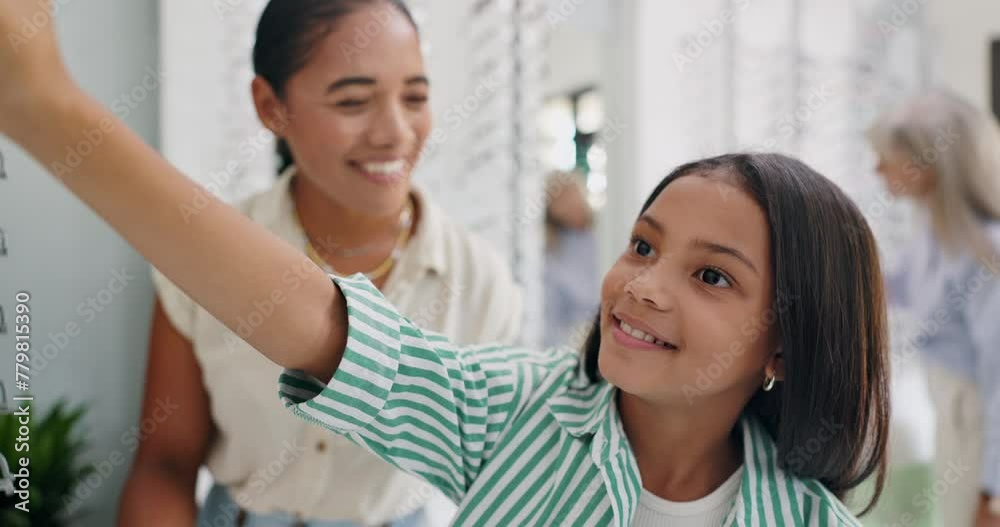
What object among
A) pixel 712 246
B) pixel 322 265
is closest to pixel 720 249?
pixel 712 246

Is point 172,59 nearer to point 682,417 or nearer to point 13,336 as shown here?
point 13,336

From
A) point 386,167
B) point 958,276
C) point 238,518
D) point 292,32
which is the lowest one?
point 958,276

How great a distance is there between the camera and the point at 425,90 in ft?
2.49

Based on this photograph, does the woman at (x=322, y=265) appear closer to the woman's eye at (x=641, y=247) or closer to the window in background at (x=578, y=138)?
the woman's eye at (x=641, y=247)

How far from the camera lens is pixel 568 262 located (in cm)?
149

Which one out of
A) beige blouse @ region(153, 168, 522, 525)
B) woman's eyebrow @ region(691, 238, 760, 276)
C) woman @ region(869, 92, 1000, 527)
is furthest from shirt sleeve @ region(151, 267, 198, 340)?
woman @ region(869, 92, 1000, 527)

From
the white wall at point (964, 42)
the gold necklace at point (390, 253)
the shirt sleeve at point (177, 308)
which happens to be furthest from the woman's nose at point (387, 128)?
the white wall at point (964, 42)

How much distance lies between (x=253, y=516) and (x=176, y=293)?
229mm

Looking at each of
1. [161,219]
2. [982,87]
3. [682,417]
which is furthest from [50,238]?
[982,87]

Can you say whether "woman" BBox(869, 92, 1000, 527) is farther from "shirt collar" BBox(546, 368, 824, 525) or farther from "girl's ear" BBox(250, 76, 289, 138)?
"girl's ear" BBox(250, 76, 289, 138)

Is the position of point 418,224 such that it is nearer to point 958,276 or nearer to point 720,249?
point 720,249

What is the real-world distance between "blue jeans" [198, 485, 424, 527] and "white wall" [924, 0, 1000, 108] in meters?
2.34

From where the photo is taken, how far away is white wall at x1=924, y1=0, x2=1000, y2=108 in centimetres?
251

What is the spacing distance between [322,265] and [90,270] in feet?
0.64
